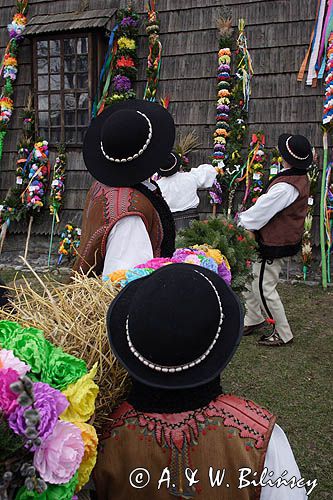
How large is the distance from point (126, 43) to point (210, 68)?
1.26 m

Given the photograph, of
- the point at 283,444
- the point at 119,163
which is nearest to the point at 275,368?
the point at 119,163

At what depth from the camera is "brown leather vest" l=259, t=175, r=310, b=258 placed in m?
4.84

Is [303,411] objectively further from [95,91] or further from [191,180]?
[95,91]

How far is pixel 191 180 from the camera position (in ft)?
21.5

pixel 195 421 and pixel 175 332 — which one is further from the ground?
pixel 175 332

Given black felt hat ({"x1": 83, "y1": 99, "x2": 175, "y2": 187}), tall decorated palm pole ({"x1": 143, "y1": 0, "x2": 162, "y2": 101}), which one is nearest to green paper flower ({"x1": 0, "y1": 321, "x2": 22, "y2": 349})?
black felt hat ({"x1": 83, "y1": 99, "x2": 175, "y2": 187})

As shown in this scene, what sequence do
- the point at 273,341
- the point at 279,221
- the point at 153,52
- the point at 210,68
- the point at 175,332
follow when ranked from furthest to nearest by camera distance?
the point at 153,52 < the point at 210,68 < the point at 273,341 < the point at 279,221 < the point at 175,332

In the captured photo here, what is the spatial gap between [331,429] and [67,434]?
2.74 m

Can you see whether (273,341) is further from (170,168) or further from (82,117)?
(82,117)

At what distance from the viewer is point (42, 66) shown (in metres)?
8.27

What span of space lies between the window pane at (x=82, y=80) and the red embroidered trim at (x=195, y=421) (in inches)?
288

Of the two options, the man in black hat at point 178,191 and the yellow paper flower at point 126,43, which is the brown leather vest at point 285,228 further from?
the yellow paper flower at point 126,43

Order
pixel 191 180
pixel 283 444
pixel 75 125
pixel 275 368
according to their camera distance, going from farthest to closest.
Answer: pixel 75 125 → pixel 191 180 → pixel 275 368 → pixel 283 444

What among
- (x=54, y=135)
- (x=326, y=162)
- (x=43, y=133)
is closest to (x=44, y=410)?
(x=326, y=162)
